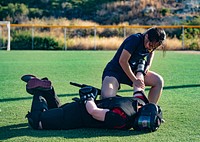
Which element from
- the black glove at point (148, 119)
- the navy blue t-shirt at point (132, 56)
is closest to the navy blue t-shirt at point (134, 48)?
the navy blue t-shirt at point (132, 56)

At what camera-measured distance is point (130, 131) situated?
524 centimetres

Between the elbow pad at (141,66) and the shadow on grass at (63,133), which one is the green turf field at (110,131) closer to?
the shadow on grass at (63,133)

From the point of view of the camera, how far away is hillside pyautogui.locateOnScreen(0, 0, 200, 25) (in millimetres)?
48500

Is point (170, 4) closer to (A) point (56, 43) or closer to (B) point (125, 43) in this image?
(A) point (56, 43)

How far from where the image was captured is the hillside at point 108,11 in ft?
159

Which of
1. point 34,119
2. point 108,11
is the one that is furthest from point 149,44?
point 108,11

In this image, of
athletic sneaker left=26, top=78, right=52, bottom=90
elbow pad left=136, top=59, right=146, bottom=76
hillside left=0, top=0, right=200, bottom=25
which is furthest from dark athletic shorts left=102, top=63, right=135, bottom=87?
hillside left=0, top=0, right=200, bottom=25

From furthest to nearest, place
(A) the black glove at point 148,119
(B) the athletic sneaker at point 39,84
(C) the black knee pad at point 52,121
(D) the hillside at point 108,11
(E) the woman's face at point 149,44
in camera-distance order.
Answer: (D) the hillside at point 108,11 → (E) the woman's face at point 149,44 → (B) the athletic sneaker at point 39,84 → (C) the black knee pad at point 52,121 → (A) the black glove at point 148,119

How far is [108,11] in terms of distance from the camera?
52594 mm

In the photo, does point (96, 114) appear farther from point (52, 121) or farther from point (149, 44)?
point (149, 44)

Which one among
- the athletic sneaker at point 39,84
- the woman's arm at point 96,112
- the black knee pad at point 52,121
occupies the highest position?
the athletic sneaker at point 39,84

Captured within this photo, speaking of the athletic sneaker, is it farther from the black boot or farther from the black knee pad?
the black knee pad

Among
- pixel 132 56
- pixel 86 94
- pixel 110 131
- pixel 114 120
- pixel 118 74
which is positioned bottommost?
pixel 110 131

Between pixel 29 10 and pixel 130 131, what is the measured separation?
48.8 m
